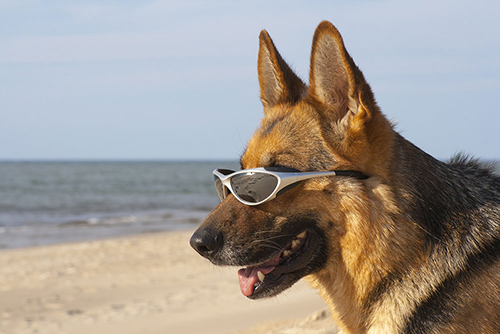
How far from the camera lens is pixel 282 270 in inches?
122

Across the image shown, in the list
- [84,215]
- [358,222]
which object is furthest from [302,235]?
[84,215]

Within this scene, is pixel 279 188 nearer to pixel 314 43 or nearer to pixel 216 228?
pixel 216 228

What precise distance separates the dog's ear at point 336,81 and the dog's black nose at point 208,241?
981mm

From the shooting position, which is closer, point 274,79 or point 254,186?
point 254,186

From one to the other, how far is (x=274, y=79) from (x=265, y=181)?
929 mm

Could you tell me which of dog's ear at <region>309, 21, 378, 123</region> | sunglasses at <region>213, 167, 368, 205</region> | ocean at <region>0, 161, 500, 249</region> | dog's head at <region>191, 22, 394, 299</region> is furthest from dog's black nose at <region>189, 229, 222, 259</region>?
ocean at <region>0, 161, 500, 249</region>

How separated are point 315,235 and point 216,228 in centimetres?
57

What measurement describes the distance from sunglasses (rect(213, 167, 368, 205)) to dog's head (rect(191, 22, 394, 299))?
34mm

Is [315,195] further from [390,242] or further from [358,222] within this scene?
[390,242]

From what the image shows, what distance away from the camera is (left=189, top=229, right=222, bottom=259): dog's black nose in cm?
300

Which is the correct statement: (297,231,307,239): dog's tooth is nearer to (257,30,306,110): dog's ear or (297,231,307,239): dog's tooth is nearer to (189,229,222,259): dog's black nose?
(189,229,222,259): dog's black nose

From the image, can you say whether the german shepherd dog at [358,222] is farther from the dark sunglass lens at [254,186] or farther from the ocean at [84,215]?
the ocean at [84,215]

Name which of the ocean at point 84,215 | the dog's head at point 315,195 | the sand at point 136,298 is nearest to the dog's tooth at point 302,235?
the dog's head at point 315,195

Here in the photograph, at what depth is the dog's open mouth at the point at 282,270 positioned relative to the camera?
3062mm
